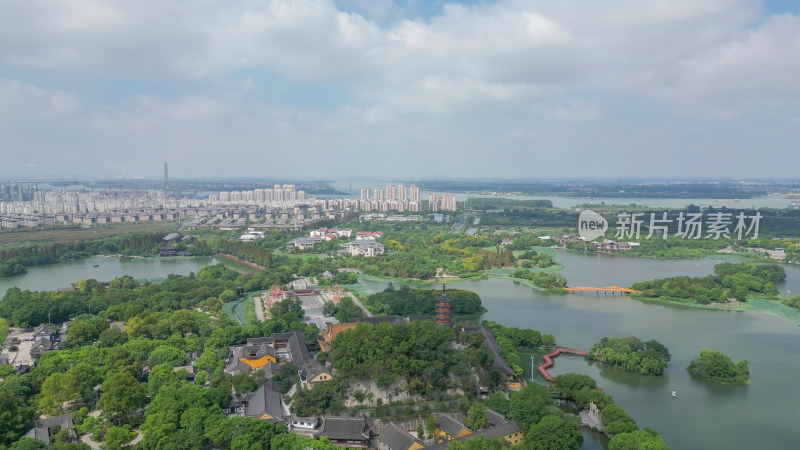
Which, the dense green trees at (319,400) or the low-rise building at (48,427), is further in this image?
the dense green trees at (319,400)

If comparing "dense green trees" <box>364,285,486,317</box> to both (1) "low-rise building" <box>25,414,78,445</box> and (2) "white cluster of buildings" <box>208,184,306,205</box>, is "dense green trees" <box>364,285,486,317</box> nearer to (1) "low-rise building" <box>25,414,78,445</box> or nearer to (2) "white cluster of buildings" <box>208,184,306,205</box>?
(1) "low-rise building" <box>25,414,78,445</box>

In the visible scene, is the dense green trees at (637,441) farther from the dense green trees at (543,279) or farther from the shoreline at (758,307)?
the dense green trees at (543,279)

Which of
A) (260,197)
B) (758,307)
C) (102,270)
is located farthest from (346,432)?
(260,197)

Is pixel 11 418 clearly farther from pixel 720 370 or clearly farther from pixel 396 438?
pixel 720 370

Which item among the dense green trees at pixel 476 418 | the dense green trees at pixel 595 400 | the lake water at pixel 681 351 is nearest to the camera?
the dense green trees at pixel 595 400

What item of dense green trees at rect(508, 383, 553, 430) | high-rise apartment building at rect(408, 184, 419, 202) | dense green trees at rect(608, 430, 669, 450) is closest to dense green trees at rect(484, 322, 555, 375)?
dense green trees at rect(508, 383, 553, 430)

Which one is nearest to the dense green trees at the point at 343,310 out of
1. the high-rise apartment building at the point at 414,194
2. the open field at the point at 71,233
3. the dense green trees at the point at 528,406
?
the dense green trees at the point at 528,406
